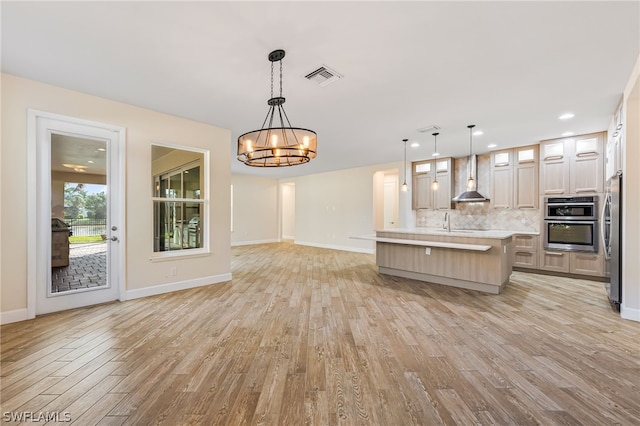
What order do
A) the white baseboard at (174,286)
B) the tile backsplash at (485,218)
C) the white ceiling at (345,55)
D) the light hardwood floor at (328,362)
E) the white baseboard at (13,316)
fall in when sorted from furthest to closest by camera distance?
the tile backsplash at (485,218)
the white baseboard at (174,286)
the white baseboard at (13,316)
the white ceiling at (345,55)
the light hardwood floor at (328,362)

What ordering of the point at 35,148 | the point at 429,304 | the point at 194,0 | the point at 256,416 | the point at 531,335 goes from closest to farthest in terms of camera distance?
the point at 256,416 < the point at 194,0 < the point at 531,335 < the point at 35,148 < the point at 429,304

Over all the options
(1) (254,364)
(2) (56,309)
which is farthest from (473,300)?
(2) (56,309)

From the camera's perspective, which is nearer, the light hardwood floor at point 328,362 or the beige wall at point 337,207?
the light hardwood floor at point 328,362

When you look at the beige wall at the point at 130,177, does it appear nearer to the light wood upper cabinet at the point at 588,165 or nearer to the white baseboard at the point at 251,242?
the white baseboard at the point at 251,242

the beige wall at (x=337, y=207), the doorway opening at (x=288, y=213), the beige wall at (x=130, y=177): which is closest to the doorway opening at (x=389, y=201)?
the beige wall at (x=337, y=207)

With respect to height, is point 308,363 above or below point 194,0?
below

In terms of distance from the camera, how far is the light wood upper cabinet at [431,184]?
7152 mm

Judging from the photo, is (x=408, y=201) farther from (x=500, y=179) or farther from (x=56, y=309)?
(x=56, y=309)

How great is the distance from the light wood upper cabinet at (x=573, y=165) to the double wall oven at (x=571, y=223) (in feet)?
0.63

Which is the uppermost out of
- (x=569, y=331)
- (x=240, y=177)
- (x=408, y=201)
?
(x=240, y=177)

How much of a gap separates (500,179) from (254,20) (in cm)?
623

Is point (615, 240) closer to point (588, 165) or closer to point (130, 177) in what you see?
point (588, 165)

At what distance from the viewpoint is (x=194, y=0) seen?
196cm

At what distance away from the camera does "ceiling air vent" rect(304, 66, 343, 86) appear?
113 inches
